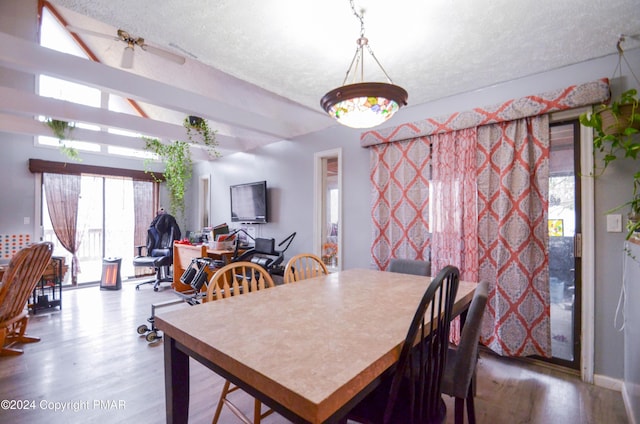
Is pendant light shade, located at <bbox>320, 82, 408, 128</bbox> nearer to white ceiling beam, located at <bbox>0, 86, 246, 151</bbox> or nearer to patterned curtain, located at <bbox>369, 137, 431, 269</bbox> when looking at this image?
patterned curtain, located at <bbox>369, 137, 431, 269</bbox>

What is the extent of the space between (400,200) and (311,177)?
1.32m

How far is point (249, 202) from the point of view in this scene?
14.8 feet

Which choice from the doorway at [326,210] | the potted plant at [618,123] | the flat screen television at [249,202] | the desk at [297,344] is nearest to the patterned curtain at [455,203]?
the potted plant at [618,123]

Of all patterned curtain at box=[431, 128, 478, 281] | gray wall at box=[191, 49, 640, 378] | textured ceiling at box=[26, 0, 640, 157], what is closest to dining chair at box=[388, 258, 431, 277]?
patterned curtain at box=[431, 128, 478, 281]

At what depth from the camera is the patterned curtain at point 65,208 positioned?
452cm

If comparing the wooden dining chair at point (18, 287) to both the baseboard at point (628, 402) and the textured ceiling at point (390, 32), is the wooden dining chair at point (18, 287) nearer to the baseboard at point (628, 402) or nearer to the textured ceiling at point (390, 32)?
the textured ceiling at point (390, 32)

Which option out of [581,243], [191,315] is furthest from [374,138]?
[191,315]

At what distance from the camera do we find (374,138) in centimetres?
298

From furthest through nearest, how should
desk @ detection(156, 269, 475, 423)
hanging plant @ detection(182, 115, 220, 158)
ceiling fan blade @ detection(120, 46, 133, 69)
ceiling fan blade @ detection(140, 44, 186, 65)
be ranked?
hanging plant @ detection(182, 115, 220, 158) < ceiling fan blade @ detection(120, 46, 133, 69) < ceiling fan blade @ detection(140, 44, 186, 65) < desk @ detection(156, 269, 475, 423)

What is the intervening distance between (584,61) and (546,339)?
2066 millimetres

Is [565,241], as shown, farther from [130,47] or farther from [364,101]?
[130,47]

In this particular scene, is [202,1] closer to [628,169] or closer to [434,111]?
[434,111]

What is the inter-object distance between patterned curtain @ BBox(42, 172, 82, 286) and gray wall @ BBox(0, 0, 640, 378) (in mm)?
214

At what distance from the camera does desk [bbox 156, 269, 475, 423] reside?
2.37 feet
